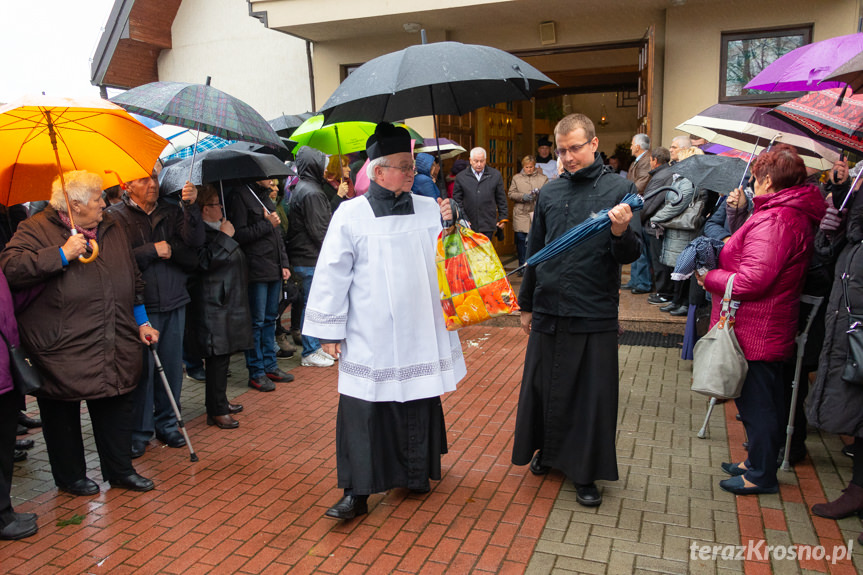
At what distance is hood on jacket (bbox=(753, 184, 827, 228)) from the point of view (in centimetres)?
366

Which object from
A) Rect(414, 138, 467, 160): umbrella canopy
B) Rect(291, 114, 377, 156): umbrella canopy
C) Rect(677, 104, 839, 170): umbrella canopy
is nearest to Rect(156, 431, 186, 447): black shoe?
Rect(291, 114, 377, 156): umbrella canopy

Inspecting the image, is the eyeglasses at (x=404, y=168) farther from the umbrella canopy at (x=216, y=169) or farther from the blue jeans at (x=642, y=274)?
the blue jeans at (x=642, y=274)

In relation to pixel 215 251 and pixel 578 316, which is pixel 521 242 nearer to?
pixel 215 251

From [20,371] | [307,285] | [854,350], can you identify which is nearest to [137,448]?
[20,371]

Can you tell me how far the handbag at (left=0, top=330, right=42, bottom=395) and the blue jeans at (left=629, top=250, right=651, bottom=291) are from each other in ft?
24.2

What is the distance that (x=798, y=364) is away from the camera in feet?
13.0

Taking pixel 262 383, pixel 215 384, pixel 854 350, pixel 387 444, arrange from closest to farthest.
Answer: pixel 854 350 → pixel 387 444 → pixel 215 384 → pixel 262 383

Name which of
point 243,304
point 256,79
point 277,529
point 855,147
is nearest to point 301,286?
point 243,304

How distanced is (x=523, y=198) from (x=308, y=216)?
4.76m

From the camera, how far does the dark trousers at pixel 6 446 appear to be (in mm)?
3662

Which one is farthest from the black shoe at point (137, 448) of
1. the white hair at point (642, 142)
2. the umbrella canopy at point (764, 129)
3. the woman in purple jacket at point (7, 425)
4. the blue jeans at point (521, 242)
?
the white hair at point (642, 142)

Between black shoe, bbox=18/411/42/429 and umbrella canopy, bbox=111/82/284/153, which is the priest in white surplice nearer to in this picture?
Answer: umbrella canopy, bbox=111/82/284/153

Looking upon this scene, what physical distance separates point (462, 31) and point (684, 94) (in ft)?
12.2

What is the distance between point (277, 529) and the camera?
369 centimetres
